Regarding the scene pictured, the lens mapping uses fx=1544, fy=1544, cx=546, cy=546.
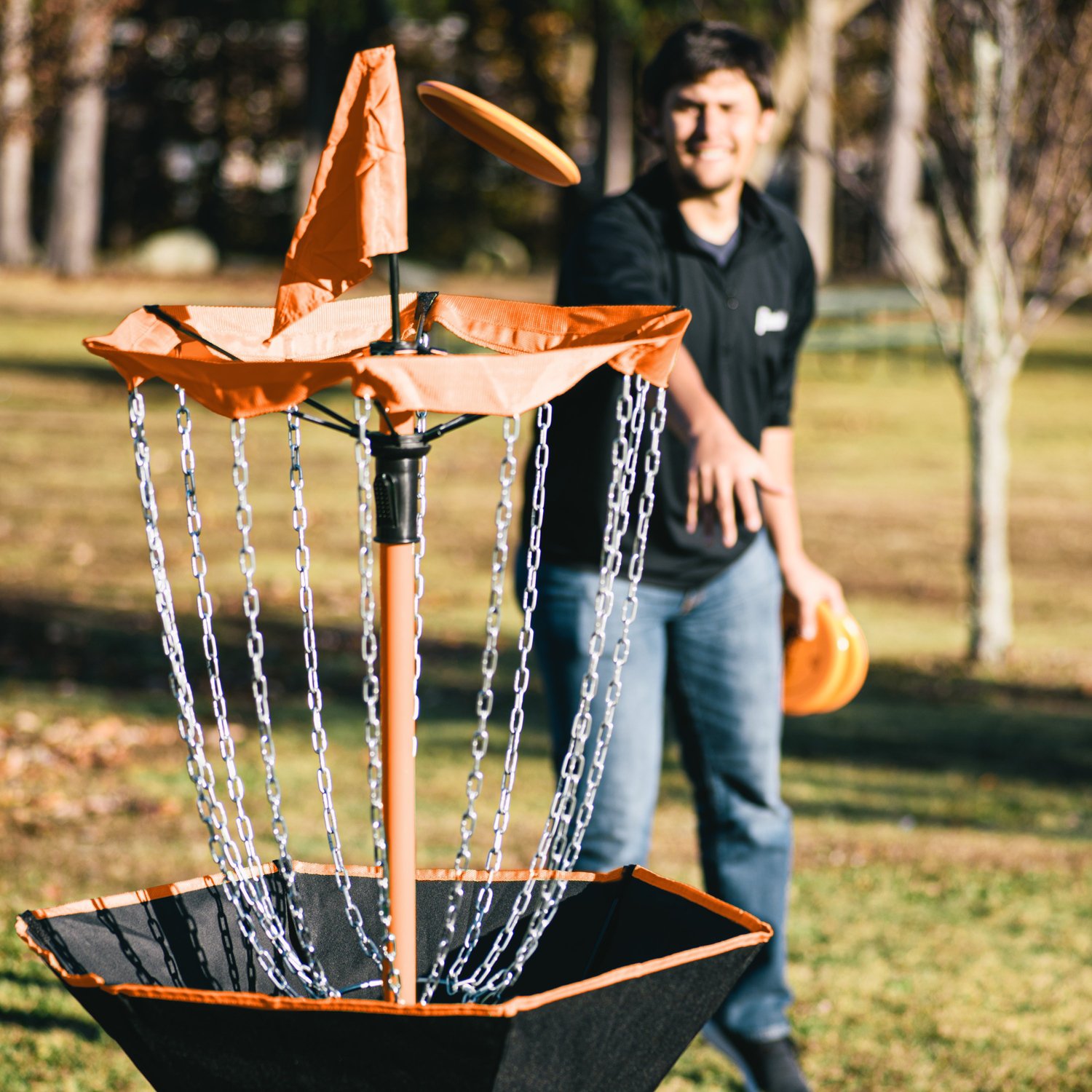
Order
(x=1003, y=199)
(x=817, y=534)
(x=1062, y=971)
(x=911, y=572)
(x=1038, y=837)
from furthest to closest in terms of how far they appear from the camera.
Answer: (x=817, y=534) < (x=911, y=572) < (x=1003, y=199) < (x=1038, y=837) < (x=1062, y=971)

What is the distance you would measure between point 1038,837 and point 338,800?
2.43m

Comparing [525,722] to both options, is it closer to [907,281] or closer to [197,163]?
[907,281]

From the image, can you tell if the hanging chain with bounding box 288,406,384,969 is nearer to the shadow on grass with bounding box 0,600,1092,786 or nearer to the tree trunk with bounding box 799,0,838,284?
the tree trunk with bounding box 799,0,838,284

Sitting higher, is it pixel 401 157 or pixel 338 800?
pixel 401 157

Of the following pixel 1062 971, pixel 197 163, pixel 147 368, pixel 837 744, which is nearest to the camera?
pixel 147 368

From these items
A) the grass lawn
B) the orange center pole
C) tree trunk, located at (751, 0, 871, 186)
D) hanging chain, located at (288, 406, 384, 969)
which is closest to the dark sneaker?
the grass lawn

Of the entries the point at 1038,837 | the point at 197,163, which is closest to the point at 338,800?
the point at 1038,837

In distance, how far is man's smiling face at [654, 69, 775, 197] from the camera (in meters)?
2.87

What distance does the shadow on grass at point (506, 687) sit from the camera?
21.0 ft

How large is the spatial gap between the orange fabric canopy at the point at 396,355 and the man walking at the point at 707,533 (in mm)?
970

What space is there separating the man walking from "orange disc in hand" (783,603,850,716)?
17cm

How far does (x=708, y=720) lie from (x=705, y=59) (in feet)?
4.26

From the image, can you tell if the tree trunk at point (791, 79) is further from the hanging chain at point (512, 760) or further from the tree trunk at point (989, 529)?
the hanging chain at point (512, 760)

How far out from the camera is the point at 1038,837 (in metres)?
5.27
